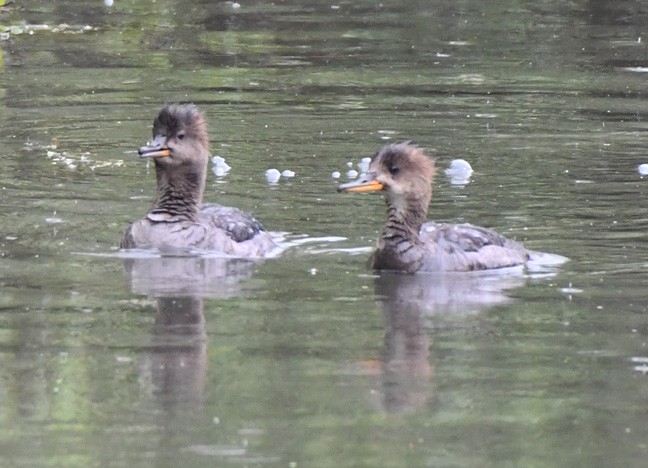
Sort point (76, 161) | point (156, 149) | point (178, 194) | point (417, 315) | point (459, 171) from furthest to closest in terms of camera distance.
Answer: point (76, 161) → point (459, 171) → point (178, 194) → point (156, 149) → point (417, 315)

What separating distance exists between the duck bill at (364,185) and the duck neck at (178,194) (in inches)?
69.8

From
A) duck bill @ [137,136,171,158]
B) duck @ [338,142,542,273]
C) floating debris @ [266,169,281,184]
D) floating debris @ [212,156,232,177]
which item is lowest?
floating debris @ [212,156,232,177]

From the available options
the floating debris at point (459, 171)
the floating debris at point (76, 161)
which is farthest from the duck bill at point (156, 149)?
the floating debris at point (459, 171)

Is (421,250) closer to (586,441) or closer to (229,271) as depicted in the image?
(229,271)

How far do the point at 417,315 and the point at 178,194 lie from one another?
3772 millimetres

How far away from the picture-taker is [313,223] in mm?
15539

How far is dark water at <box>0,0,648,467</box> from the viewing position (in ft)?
29.2

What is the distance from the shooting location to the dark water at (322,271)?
8.91 metres

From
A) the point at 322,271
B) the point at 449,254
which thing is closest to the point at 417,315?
the point at 322,271

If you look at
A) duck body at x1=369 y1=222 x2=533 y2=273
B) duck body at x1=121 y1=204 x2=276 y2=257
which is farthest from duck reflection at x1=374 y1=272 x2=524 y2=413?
duck body at x1=121 y1=204 x2=276 y2=257

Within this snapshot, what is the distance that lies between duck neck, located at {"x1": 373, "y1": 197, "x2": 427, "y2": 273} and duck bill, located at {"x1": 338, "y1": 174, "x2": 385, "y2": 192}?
240mm

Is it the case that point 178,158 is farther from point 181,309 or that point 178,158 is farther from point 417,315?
point 417,315

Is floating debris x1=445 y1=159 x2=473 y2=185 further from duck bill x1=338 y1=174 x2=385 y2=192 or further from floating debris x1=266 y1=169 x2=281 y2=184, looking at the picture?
duck bill x1=338 y1=174 x2=385 y2=192

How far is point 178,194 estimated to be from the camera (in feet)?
49.2
